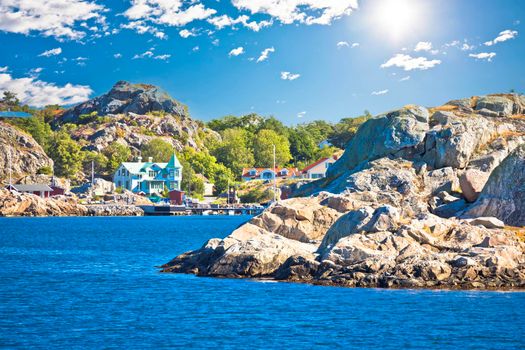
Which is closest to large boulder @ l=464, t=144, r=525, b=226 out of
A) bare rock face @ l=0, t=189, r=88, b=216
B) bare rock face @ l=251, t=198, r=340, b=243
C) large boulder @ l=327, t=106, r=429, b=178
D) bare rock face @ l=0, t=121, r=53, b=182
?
bare rock face @ l=251, t=198, r=340, b=243

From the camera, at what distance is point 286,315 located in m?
31.8

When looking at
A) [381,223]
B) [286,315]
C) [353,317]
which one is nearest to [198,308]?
[286,315]

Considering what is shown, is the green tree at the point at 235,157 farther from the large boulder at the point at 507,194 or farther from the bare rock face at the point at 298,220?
the large boulder at the point at 507,194

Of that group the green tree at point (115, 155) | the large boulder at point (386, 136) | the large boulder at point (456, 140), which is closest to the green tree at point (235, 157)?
the green tree at point (115, 155)

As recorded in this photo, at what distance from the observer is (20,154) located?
162 metres

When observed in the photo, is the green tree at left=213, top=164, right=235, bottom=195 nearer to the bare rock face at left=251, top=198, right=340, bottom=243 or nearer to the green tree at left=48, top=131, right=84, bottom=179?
the green tree at left=48, top=131, right=84, bottom=179

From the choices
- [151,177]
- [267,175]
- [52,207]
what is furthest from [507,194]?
[267,175]

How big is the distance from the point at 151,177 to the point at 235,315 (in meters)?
139

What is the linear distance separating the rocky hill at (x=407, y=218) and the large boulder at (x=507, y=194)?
0.23ft

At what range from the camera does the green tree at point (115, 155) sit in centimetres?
17594

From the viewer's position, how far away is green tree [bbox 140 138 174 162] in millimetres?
187750

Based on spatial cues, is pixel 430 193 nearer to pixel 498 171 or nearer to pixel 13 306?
pixel 498 171

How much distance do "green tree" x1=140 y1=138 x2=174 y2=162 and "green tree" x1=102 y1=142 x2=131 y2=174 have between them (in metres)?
5.44

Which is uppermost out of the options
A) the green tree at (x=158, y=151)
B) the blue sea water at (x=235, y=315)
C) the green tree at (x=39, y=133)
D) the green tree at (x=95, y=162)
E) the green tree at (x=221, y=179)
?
the green tree at (x=39, y=133)
